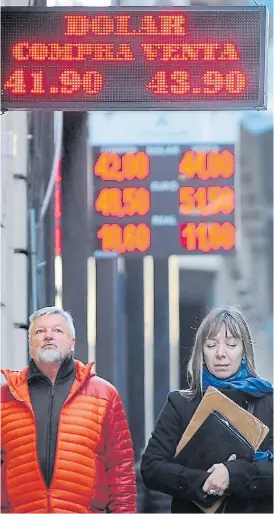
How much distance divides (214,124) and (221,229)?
20.6 ft

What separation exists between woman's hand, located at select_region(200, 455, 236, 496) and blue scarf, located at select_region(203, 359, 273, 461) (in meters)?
0.13

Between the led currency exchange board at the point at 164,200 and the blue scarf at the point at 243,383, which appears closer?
the blue scarf at the point at 243,383

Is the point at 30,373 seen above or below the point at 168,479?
above

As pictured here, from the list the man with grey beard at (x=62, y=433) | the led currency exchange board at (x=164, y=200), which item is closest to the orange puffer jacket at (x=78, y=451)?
the man with grey beard at (x=62, y=433)

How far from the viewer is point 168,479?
5945 mm

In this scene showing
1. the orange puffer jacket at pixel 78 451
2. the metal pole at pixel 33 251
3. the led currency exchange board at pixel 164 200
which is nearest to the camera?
the orange puffer jacket at pixel 78 451

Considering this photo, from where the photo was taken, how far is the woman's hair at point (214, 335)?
5.94 m

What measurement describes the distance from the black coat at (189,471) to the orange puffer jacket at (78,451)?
116 millimetres

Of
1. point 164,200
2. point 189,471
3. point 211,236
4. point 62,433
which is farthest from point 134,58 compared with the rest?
point 164,200

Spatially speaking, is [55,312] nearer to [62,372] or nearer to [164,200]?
[62,372]

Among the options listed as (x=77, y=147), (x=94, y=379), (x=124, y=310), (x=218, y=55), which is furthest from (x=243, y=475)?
(x=124, y=310)

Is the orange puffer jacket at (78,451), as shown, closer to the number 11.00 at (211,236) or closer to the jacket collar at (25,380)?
the jacket collar at (25,380)

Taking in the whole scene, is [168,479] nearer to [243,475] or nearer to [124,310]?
[243,475]

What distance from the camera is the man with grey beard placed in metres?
5.93
